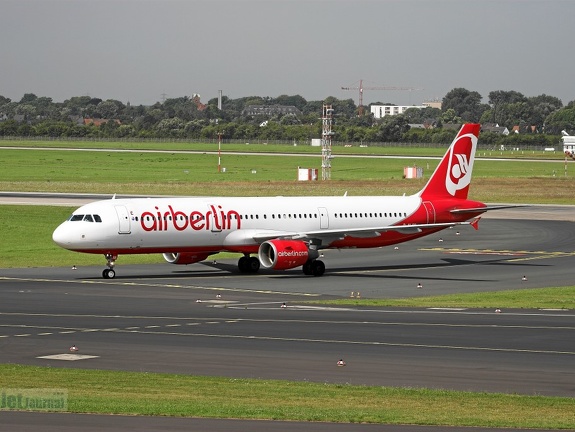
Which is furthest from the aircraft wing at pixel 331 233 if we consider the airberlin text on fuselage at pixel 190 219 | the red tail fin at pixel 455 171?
the red tail fin at pixel 455 171

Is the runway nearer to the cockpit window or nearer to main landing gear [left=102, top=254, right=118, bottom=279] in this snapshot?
main landing gear [left=102, top=254, right=118, bottom=279]

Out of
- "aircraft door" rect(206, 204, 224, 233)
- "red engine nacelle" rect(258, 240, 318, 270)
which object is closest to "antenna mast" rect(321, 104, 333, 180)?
"red engine nacelle" rect(258, 240, 318, 270)

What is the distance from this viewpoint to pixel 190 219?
2320 inches

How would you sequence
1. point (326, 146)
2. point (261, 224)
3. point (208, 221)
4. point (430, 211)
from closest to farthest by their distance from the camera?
1. point (208, 221)
2. point (261, 224)
3. point (430, 211)
4. point (326, 146)

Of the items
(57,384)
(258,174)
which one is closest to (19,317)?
(57,384)

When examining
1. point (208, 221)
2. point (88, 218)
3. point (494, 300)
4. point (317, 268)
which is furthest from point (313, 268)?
point (494, 300)

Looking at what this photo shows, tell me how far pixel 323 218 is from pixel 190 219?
823cm

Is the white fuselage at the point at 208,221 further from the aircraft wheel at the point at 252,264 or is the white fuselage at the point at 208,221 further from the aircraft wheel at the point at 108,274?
the aircraft wheel at the point at 252,264

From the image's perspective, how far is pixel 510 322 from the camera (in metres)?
42.7

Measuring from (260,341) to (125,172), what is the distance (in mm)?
131025

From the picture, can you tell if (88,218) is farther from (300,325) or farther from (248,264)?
(300,325)

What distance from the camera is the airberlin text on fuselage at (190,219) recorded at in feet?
190

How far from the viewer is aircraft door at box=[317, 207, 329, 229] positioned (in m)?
63.0

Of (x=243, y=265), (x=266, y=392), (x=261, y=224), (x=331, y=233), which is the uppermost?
(x=261, y=224)
